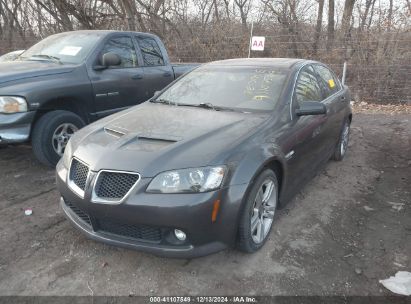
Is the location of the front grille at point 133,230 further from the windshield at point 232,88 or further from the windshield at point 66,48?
the windshield at point 66,48

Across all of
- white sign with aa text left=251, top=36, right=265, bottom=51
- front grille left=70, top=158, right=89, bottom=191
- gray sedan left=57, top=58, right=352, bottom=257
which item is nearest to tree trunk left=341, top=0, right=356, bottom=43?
white sign with aa text left=251, top=36, right=265, bottom=51

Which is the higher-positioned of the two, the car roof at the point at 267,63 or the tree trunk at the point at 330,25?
the tree trunk at the point at 330,25

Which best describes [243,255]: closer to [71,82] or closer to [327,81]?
[327,81]

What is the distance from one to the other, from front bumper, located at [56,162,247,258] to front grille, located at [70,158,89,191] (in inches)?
5.0

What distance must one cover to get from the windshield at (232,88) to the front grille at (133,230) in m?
1.59

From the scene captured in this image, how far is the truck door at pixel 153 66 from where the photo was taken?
6.27 metres

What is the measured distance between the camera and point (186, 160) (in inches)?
107

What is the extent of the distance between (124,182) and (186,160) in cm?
48

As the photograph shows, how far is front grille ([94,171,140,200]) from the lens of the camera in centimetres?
268

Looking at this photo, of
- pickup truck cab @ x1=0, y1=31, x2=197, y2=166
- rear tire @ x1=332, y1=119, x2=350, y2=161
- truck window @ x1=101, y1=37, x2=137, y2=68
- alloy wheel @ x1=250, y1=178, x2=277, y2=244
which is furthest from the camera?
truck window @ x1=101, y1=37, x2=137, y2=68

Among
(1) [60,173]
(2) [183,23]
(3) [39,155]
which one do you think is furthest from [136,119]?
(2) [183,23]

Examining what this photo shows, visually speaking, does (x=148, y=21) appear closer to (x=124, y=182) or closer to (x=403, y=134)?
(x=403, y=134)

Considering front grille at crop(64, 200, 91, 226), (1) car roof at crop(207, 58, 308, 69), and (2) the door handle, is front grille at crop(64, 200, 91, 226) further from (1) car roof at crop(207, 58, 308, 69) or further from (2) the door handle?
(2) the door handle

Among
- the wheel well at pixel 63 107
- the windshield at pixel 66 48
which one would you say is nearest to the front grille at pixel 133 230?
the wheel well at pixel 63 107
